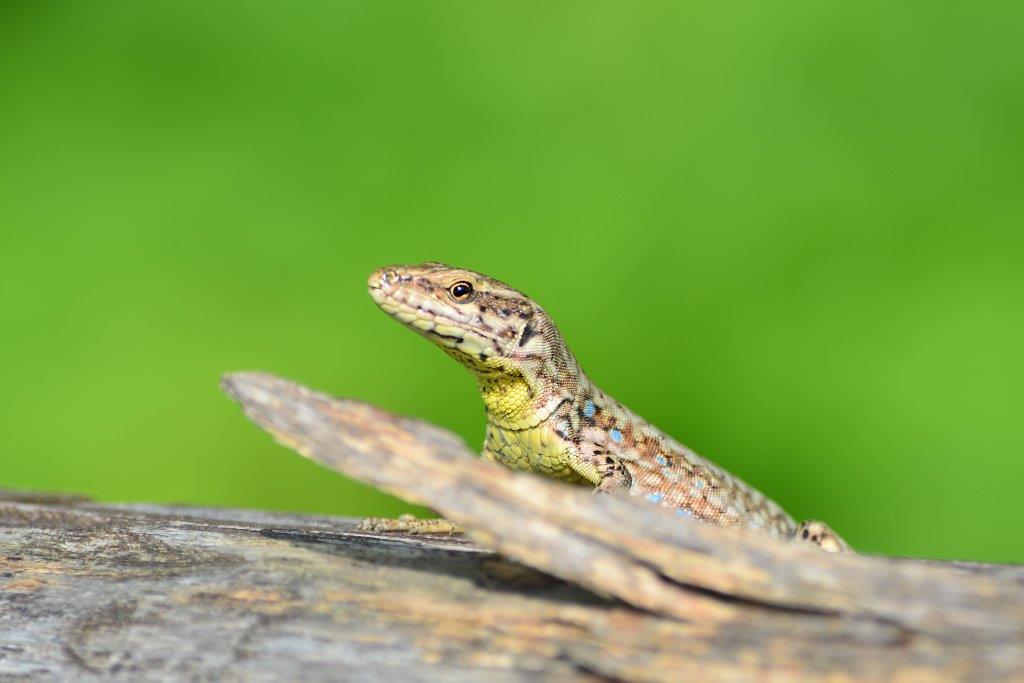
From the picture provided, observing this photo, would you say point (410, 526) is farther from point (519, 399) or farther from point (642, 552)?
point (642, 552)

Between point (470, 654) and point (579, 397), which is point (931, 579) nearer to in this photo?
point (470, 654)

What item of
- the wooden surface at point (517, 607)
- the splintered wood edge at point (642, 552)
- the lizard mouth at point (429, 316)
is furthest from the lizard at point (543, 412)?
the splintered wood edge at point (642, 552)

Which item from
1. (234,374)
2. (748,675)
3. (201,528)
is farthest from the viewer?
(201,528)

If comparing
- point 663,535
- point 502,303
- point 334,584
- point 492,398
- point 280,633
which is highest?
point 502,303

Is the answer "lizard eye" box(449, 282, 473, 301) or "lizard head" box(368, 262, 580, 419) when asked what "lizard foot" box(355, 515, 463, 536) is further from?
"lizard eye" box(449, 282, 473, 301)

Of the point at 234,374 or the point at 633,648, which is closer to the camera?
the point at 633,648

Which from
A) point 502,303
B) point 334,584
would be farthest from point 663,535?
point 502,303

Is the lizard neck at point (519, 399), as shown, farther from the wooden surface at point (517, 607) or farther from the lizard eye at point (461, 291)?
the wooden surface at point (517, 607)
